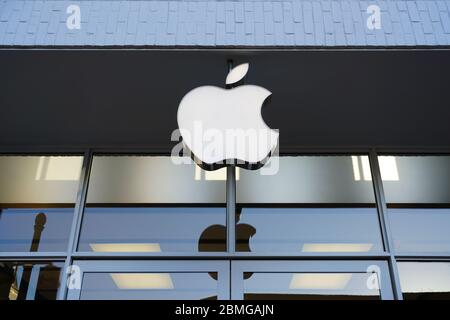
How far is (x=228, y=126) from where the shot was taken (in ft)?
9.70

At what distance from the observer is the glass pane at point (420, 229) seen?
357cm

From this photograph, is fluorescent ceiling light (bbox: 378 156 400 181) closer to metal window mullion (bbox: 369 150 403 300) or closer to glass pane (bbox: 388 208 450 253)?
metal window mullion (bbox: 369 150 403 300)

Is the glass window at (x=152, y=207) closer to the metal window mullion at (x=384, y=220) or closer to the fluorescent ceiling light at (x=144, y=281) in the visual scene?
the fluorescent ceiling light at (x=144, y=281)

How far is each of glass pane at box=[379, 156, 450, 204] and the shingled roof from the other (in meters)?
1.15

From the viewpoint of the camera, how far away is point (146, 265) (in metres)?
3.39

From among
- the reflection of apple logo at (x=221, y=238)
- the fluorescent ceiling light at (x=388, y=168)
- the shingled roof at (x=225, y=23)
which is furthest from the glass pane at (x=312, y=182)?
the shingled roof at (x=225, y=23)

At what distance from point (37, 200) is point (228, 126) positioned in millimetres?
1769

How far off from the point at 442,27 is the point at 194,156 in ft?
5.53

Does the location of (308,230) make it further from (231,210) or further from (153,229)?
(153,229)

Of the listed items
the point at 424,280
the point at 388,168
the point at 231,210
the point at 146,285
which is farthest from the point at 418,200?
the point at 146,285

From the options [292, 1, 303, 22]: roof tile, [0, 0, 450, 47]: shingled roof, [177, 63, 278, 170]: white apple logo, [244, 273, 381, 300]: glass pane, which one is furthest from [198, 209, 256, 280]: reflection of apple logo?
[292, 1, 303, 22]: roof tile

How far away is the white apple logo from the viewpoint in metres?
2.91

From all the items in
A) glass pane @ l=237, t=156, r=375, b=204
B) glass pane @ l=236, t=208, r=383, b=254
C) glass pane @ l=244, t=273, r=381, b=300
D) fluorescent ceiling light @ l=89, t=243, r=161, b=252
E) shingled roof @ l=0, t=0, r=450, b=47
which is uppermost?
shingled roof @ l=0, t=0, r=450, b=47
